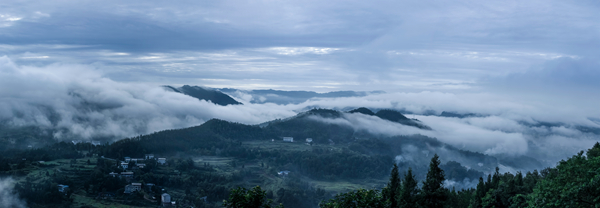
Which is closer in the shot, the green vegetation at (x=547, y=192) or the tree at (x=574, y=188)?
the tree at (x=574, y=188)

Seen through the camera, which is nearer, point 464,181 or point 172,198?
point 172,198

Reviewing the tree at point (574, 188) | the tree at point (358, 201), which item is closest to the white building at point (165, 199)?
the tree at point (358, 201)

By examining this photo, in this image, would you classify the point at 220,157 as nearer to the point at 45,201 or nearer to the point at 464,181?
the point at 45,201

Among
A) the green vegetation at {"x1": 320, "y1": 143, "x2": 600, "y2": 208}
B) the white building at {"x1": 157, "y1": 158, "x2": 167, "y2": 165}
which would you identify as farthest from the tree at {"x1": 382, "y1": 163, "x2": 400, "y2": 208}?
the white building at {"x1": 157, "y1": 158, "x2": 167, "y2": 165}

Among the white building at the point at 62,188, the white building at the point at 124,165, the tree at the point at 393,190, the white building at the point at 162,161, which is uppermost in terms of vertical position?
the tree at the point at 393,190

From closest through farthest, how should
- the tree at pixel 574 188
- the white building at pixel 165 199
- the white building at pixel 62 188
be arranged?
the tree at pixel 574 188, the white building at pixel 62 188, the white building at pixel 165 199

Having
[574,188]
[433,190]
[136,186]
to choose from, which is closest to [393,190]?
[433,190]

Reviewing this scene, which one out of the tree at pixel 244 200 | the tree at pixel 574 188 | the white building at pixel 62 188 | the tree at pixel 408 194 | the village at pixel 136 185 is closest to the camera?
the tree at pixel 244 200

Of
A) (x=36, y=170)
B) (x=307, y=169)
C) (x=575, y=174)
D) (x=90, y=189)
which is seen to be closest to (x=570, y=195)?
(x=575, y=174)

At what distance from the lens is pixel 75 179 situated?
101 meters

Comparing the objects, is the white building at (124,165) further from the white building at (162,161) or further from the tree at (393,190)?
the tree at (393,190)

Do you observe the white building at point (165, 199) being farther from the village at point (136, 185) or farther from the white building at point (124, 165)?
the white building at point (124, 165)

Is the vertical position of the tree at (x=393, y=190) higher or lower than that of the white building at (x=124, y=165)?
higher

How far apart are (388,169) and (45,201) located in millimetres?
126065
